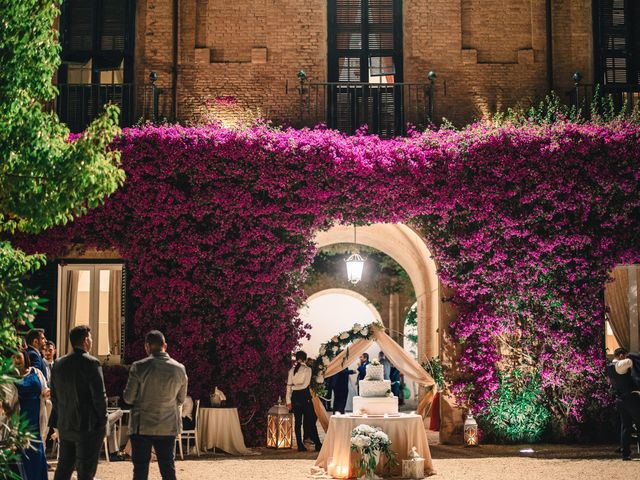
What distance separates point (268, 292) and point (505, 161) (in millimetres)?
4341

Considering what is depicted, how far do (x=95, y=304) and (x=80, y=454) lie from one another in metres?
7.15

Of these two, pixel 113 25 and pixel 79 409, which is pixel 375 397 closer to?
pixel 79 409

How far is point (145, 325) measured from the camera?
48.3 ft

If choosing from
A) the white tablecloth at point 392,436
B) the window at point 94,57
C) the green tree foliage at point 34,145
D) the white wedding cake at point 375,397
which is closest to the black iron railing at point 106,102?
the window at point 94,57

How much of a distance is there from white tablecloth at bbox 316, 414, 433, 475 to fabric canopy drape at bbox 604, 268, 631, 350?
17.6ft

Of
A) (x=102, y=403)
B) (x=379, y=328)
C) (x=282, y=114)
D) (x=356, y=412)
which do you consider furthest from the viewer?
(x=282, y=114)

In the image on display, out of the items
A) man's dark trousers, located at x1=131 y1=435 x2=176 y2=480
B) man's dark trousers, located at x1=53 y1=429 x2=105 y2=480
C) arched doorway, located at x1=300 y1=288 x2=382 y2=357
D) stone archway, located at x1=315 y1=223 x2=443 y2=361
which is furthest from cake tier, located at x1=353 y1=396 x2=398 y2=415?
arched doorway, located at x1=300 y1=288 x2=382 y2=357

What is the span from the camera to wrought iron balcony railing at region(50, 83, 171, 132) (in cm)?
1591

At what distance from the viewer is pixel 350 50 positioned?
16.5m

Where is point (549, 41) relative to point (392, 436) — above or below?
above

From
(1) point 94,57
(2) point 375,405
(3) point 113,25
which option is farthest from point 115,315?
(2) point 375,405

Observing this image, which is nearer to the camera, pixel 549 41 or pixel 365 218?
pixel 365 218

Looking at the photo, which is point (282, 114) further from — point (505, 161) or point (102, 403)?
point (102, 403)

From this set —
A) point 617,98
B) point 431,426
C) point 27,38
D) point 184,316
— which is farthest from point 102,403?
point 617,98
